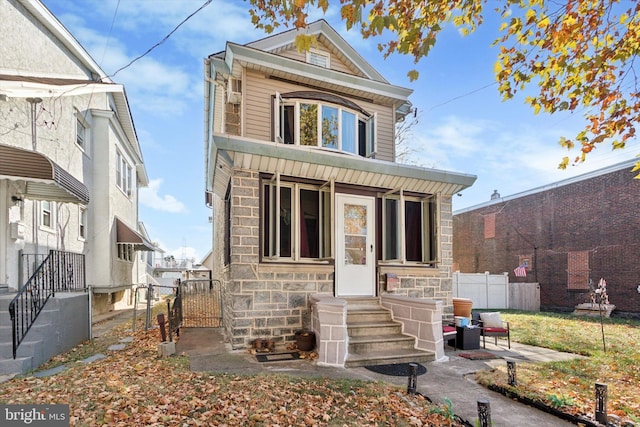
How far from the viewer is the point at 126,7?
6895 millimetres

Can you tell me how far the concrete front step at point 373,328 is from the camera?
7.18 metres

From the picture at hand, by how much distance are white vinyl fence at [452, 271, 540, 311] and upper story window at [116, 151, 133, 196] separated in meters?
16.1

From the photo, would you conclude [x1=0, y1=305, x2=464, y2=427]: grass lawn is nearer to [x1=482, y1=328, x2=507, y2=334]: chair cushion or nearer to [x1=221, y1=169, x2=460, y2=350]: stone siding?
[x1=221, y1=169, x2=460, y2=350]: stone siding

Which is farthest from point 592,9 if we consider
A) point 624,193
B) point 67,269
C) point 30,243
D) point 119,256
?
point 119,256

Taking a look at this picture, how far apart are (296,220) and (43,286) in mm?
4996

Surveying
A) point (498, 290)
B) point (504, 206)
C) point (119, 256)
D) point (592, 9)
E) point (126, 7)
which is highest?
point (126, 7)

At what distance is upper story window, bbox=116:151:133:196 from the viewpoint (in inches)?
595

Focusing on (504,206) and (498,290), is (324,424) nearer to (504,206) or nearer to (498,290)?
(498,290)

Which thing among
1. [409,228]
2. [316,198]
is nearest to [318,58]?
[316,198]

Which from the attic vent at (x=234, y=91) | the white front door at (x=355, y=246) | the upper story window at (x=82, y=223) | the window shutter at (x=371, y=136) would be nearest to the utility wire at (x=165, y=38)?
the attic vent at (x=234, y=91)

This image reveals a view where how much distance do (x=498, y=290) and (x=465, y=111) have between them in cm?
1134

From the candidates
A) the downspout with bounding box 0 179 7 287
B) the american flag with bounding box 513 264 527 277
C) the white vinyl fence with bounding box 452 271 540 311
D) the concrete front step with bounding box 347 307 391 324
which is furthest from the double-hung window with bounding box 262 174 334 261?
the american flag with bounding box 513 264 527 277

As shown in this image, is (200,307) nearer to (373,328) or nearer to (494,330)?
(373,328)

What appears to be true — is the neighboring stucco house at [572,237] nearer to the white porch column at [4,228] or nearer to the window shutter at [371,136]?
the window shutter at [371,136]
